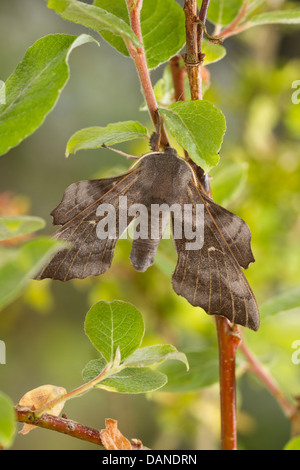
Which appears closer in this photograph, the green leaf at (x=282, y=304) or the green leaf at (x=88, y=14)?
the green leaf at (x=88, y=14)

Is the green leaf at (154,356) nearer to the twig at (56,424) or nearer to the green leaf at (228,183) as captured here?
the twig at (56,424)

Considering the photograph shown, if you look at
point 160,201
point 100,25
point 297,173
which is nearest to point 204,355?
point 160,201

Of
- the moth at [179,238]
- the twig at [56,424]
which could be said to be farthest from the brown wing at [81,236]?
the twig at [56,424]

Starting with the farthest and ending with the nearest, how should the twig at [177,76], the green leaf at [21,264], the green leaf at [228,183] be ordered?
the green leaf at [228,183] → the twig at [177,76] → the green leaf at [21,264]

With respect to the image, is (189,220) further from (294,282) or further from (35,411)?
(294,282)

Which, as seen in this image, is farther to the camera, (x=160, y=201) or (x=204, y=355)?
(x=204, y=355)

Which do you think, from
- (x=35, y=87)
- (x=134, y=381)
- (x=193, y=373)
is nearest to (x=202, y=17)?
(x=35, y=87)
